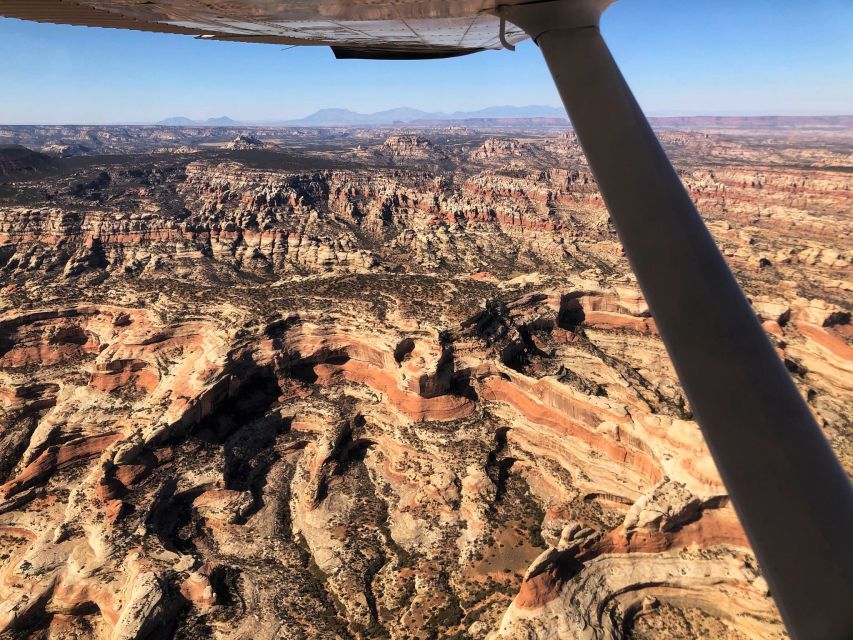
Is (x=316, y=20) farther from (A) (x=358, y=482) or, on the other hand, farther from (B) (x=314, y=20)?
(A) (x=358, y=482)

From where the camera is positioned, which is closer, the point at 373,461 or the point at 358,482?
the point at 358,482

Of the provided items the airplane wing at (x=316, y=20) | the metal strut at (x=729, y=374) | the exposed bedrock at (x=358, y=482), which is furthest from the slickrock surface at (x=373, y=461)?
the airplane wing at (x=316, y=20)

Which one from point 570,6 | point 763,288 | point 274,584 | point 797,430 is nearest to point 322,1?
point 570,6

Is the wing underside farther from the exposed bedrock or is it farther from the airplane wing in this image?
the exposed bedrock

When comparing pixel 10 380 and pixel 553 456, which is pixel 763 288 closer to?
pixel 553 456

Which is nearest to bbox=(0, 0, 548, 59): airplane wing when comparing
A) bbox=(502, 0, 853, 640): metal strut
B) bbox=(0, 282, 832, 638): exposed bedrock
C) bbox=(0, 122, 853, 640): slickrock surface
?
bbox=(502, 0, 853, 640): metal strut

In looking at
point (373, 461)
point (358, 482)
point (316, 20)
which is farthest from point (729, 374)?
point (373, 461)

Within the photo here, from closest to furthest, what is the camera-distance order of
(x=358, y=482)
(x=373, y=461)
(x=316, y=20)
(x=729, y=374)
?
(x=729, y=374) < (x=316, y=20) < (x=358, y=482) < (x=373, y=461)

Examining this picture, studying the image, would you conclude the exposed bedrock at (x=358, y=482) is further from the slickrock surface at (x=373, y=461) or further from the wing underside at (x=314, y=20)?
the wing underside at (x=314, y=20)
